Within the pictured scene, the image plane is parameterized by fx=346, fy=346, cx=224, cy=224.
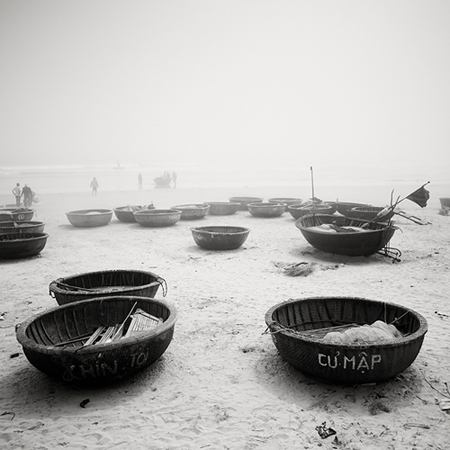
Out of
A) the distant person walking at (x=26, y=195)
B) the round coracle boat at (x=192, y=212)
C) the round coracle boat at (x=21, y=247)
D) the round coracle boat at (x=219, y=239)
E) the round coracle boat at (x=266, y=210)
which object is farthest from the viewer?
the distant person walking at (x=26, y=195)

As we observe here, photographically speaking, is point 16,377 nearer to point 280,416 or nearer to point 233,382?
point 233,382

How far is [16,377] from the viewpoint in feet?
12.6

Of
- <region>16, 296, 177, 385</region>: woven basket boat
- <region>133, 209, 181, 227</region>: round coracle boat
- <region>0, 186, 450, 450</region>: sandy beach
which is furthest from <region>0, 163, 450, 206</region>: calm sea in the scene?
<region>16, 296, 177, 385</region>: woven basket boat

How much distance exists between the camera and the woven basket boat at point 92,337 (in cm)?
329

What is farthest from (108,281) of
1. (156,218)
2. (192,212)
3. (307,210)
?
(307,210)

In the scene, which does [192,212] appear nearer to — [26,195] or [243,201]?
[243,201]

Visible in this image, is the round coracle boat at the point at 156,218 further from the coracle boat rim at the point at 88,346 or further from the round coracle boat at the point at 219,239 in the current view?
the coracle boat rim at the point at 88,346

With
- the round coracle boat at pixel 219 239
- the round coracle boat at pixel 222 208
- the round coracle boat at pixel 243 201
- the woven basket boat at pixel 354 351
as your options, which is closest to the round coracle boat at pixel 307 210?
the round coracle boat at pixel 222 208

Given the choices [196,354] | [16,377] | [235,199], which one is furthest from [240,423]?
[235,199]

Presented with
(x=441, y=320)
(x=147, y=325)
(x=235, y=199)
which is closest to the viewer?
(x=147, y=325)

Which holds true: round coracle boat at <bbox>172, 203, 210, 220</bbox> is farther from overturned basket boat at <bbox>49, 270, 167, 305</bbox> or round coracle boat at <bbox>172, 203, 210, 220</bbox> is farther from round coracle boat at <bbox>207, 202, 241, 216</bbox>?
overturned basket boat at <bbox>49, 270, 167, 305</bbox>

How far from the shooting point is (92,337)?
417 centimetres

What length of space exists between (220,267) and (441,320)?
4563 mm

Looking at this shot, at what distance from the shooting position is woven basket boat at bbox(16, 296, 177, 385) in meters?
3.29
